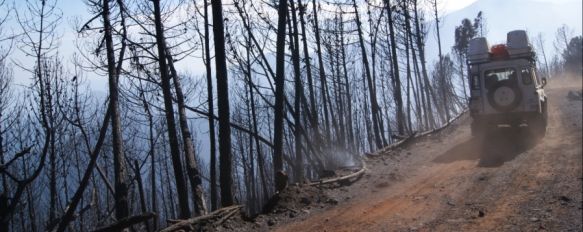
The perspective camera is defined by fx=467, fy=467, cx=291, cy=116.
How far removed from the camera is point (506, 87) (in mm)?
16562

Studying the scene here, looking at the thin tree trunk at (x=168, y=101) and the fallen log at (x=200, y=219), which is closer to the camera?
the fallen log at (x=200, y=219)

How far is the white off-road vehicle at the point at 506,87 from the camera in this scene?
644 inches

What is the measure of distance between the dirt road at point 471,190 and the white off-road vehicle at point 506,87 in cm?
79

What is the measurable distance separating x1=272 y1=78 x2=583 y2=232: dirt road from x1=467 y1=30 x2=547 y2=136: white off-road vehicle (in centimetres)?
79

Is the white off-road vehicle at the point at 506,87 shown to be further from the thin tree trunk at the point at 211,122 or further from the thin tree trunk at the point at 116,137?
the thin tree trunk at the point at 116,137

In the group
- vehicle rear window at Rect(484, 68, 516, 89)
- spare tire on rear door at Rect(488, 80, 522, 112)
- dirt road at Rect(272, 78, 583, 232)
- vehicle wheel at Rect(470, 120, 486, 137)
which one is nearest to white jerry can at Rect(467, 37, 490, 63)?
vehicle rear window at Rect(484, 68, 516, 89)

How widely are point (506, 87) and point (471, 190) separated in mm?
7490

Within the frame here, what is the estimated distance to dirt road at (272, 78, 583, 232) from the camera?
27.3 ft

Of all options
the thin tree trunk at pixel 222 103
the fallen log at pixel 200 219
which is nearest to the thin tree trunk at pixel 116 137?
the thin tree trunk at pixel 222 103

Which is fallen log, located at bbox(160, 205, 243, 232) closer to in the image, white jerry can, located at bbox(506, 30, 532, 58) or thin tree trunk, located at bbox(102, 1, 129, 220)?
thin tree trunk, located at bbox(102, 1, 129, 220)

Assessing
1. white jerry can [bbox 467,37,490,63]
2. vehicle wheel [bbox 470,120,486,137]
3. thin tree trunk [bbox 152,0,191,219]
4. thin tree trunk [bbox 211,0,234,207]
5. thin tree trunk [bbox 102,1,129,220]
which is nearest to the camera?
thin tree trunk [bbox 211,0,234,207]

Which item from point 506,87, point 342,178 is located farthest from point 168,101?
point 506,87

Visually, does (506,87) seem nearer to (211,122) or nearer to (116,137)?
(211,122)

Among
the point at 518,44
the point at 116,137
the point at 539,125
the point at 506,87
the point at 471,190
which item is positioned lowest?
the point at 471,190
